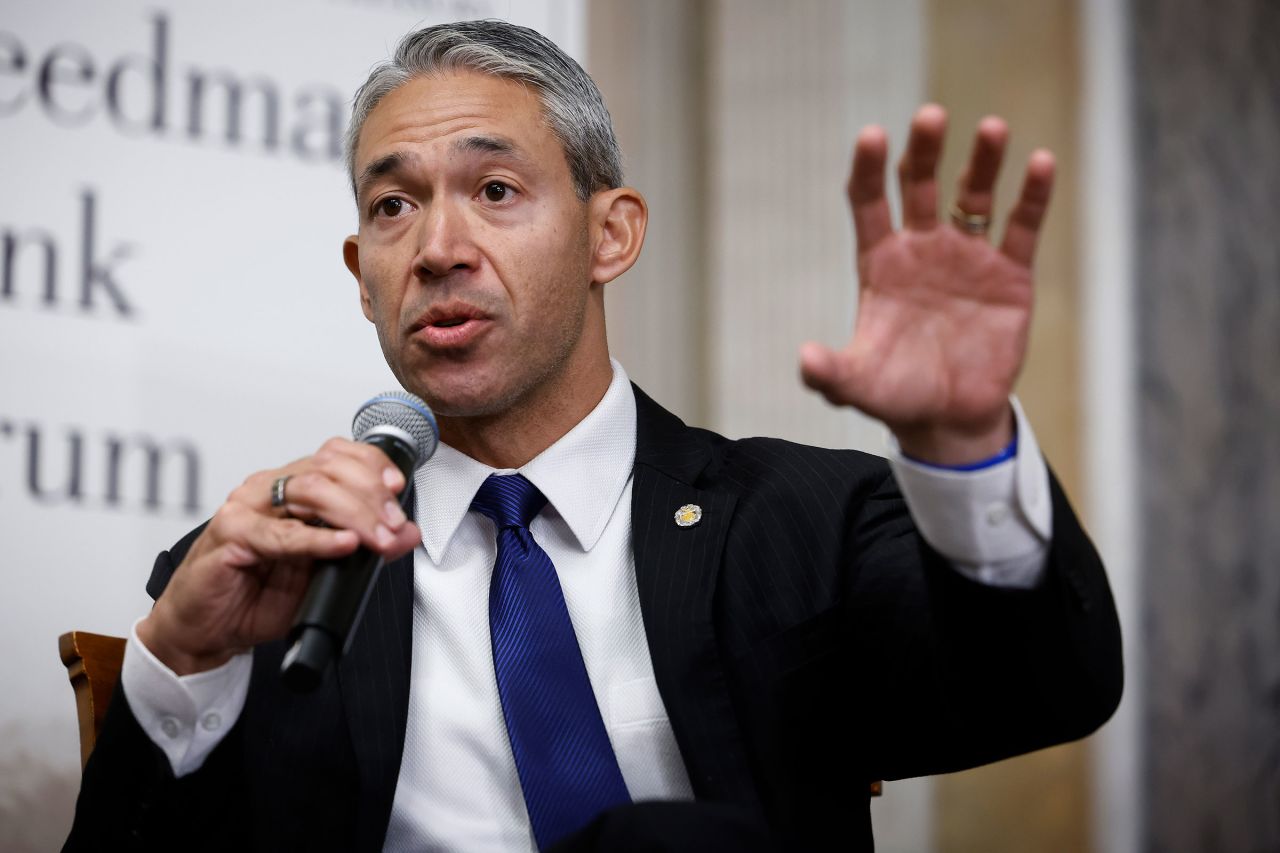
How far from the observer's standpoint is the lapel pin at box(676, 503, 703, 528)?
195cm

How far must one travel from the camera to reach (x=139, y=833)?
1667 mm

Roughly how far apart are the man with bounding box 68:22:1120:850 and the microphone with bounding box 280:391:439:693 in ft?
0.09

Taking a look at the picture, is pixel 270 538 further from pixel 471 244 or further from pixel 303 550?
pixel 471 244

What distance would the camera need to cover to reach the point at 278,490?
5.07 feet

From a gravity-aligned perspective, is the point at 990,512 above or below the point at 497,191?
below

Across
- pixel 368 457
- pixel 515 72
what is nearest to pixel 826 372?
pixel 368 457

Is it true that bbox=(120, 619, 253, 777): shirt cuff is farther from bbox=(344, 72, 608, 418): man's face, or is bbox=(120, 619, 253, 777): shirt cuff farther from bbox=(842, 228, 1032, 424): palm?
bbox=(842, 228, 1032, 424): palm

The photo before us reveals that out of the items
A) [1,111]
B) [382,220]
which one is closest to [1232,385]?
[382,220]

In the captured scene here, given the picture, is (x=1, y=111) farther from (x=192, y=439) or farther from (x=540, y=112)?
(x=540, y=112)

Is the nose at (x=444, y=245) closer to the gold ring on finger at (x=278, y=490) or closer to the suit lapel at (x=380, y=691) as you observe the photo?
the suit lapel at (x=380, y=691)

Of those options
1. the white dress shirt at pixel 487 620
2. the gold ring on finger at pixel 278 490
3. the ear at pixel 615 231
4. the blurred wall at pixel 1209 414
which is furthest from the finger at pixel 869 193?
the blurred wall at pixel 1209 414

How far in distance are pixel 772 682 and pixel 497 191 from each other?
806 millimetres

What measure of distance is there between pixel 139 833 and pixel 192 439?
51.1 inches

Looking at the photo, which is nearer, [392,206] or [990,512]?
[990,512]
